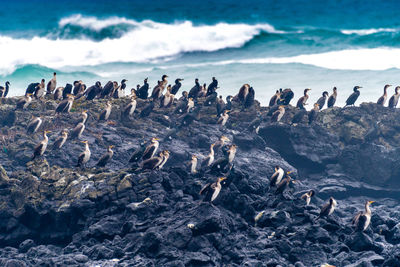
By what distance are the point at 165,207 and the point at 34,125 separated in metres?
Result: 12.7

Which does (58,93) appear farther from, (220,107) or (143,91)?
(220,107)

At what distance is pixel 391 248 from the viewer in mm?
18438

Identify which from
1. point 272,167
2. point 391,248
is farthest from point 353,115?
point 391,248

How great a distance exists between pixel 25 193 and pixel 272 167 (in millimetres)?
16122

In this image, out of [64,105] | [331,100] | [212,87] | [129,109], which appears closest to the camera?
[64,105]

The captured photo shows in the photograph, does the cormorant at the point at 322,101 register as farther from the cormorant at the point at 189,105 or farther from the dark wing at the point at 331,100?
the cormorant at the point at 189,105

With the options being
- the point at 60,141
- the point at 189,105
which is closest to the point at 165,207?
the point at 60,141

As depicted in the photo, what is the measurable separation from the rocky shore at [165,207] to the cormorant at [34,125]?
15.6 inches

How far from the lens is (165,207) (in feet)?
65.5

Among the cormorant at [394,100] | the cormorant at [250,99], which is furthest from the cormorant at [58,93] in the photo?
the cormorant at [394,100]

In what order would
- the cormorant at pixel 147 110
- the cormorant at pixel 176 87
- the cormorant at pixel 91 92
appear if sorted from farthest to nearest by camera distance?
the cormorant at pixel 176 87 < the cormorant at pixel 91 92 < the cormorant at pixel 147 110

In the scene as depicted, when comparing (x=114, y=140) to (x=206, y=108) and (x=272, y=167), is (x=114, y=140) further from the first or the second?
(x=272, y=167)

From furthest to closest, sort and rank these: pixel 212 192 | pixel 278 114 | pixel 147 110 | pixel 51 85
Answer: pixel 51 85, pixel 278 114, pixel 147 110, pixel 212 192

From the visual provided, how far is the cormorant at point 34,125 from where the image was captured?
27969mm
